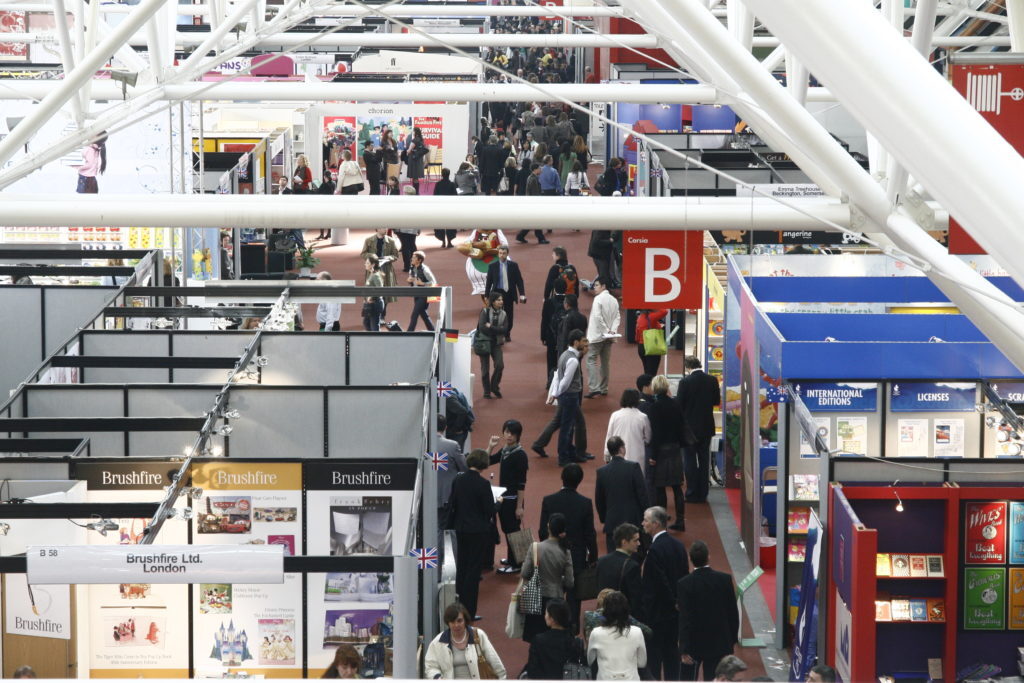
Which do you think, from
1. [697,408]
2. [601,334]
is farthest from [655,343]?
[697,408]

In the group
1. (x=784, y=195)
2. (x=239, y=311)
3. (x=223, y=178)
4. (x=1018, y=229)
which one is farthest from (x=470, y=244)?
(x=1018, y=229)

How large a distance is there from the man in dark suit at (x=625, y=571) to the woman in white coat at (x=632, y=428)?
2.35m

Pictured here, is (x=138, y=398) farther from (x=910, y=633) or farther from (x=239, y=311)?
(x=910, y=633)

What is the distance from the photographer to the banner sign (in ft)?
31.0

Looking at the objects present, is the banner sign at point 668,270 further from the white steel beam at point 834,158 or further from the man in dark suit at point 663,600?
the white steel beam at point 834,158

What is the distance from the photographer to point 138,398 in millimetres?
8773

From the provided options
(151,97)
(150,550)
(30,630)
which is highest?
(151,97)

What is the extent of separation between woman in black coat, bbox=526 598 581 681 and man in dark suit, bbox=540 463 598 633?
1368 millimetres

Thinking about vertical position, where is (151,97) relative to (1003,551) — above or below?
above

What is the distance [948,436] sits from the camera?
923 cm

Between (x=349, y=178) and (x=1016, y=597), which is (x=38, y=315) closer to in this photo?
(x=1016, y=597)

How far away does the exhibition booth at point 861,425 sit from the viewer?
7.73 meters

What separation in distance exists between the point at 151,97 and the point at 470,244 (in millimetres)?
7878

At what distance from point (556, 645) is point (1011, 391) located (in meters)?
3.95
